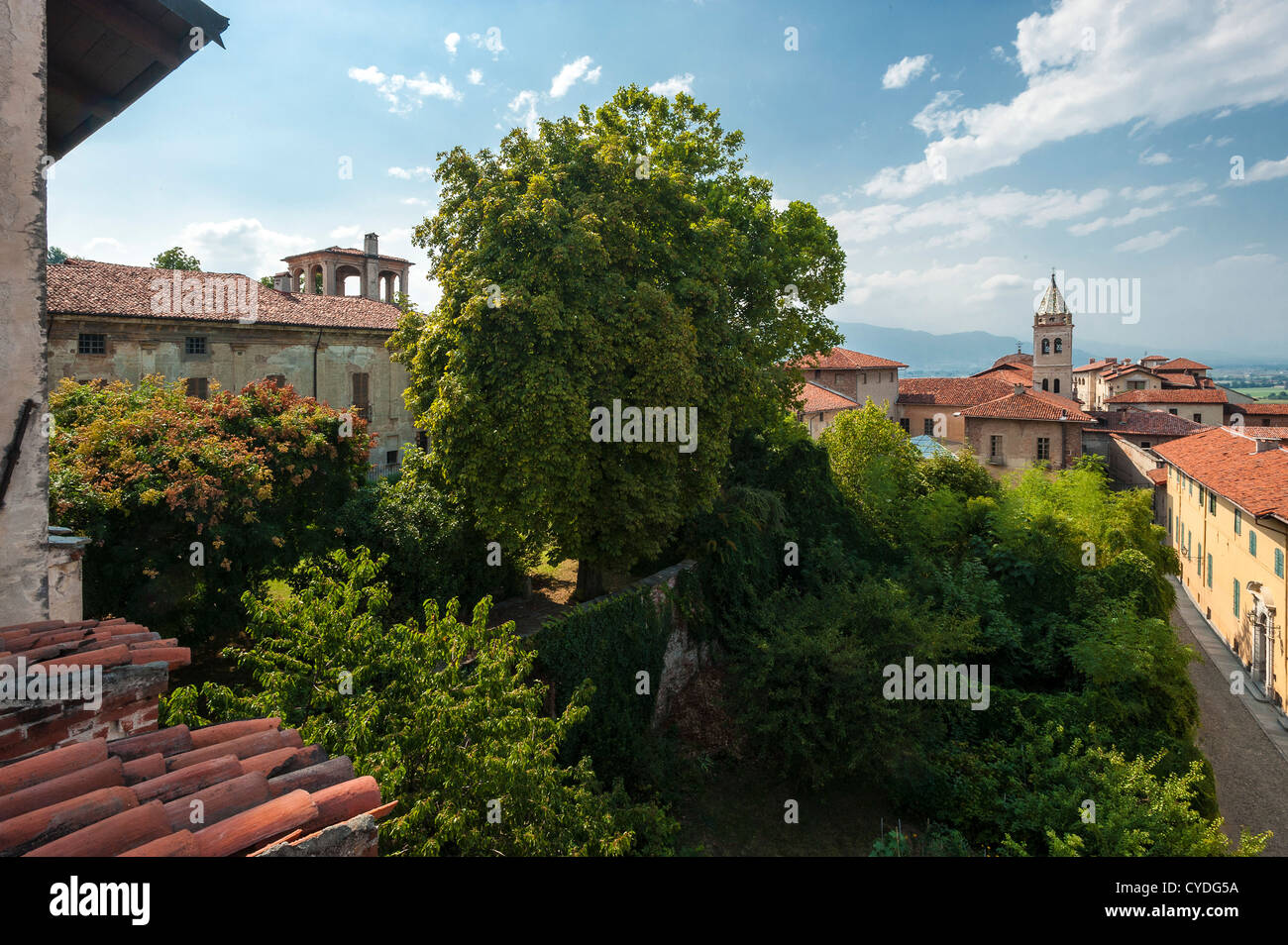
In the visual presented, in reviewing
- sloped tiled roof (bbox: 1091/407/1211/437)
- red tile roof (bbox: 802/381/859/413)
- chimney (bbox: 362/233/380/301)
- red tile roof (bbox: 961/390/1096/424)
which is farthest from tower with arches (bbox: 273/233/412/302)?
sloped tiled roof (bbox: 1091/407/1211/437)

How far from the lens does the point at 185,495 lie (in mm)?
12266

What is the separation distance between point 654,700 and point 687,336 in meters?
8.42

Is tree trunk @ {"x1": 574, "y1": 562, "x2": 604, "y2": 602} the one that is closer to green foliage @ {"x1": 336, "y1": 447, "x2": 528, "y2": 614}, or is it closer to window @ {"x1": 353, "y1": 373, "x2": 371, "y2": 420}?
green foliage @ {"x1": 336, "y1": 447, "x2": 528, "y2": 614}

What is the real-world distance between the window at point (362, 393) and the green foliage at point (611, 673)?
921 inches

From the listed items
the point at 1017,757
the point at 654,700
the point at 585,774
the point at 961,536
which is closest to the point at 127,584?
the point at 585,774

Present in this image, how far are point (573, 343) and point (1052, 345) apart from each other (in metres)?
77.9

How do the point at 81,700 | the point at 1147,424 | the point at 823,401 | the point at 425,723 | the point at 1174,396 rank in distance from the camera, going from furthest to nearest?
1. the point at 1174,396
2. the point at 1147,424
3. the point at 823,401
4. the point at 425,723
5. the point at 81,700

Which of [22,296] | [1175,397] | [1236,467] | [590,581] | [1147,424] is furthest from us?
[1175,397]

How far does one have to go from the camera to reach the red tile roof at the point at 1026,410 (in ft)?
152

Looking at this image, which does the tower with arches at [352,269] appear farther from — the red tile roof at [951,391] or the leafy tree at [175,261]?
the red tile roof at [951,391]

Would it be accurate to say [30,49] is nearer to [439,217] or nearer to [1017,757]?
[439,217]

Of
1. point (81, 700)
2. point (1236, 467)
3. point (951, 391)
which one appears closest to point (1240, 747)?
point (1236, 467)

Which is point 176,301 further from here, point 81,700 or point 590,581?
point 81,700
